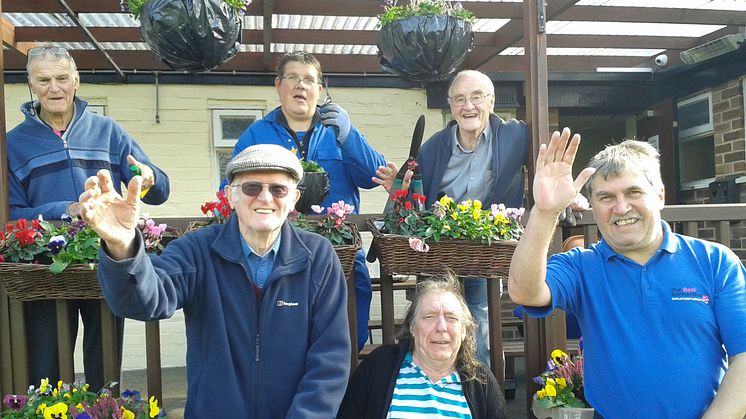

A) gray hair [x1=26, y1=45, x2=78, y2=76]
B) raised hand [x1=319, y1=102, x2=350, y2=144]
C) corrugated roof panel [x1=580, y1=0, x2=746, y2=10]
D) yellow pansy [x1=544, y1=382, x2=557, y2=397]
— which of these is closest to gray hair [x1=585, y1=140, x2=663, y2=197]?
yellow pansy [x1=544, y1=382, x2=557, y2=397]

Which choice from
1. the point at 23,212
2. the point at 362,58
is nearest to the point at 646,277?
the point at 23,212

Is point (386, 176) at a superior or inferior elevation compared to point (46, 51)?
inferior

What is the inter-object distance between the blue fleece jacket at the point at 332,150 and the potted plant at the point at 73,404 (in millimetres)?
1053

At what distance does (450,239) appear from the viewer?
255 cm

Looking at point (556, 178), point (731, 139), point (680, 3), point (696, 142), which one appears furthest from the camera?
point (696, 142)

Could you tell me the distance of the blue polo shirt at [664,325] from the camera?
1878 mm

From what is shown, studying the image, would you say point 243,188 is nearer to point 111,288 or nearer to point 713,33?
point 111,288

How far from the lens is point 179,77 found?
5.63m

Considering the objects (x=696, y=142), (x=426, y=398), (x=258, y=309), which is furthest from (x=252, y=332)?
(x=696, y=142)

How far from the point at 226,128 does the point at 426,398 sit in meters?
4.12

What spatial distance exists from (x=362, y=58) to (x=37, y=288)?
337cm

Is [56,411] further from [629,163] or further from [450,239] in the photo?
[629,163]

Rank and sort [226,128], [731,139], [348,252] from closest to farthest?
[348,252], [731,139], [226,128]

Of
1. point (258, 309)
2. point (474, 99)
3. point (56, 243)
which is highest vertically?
point (474, 99)
